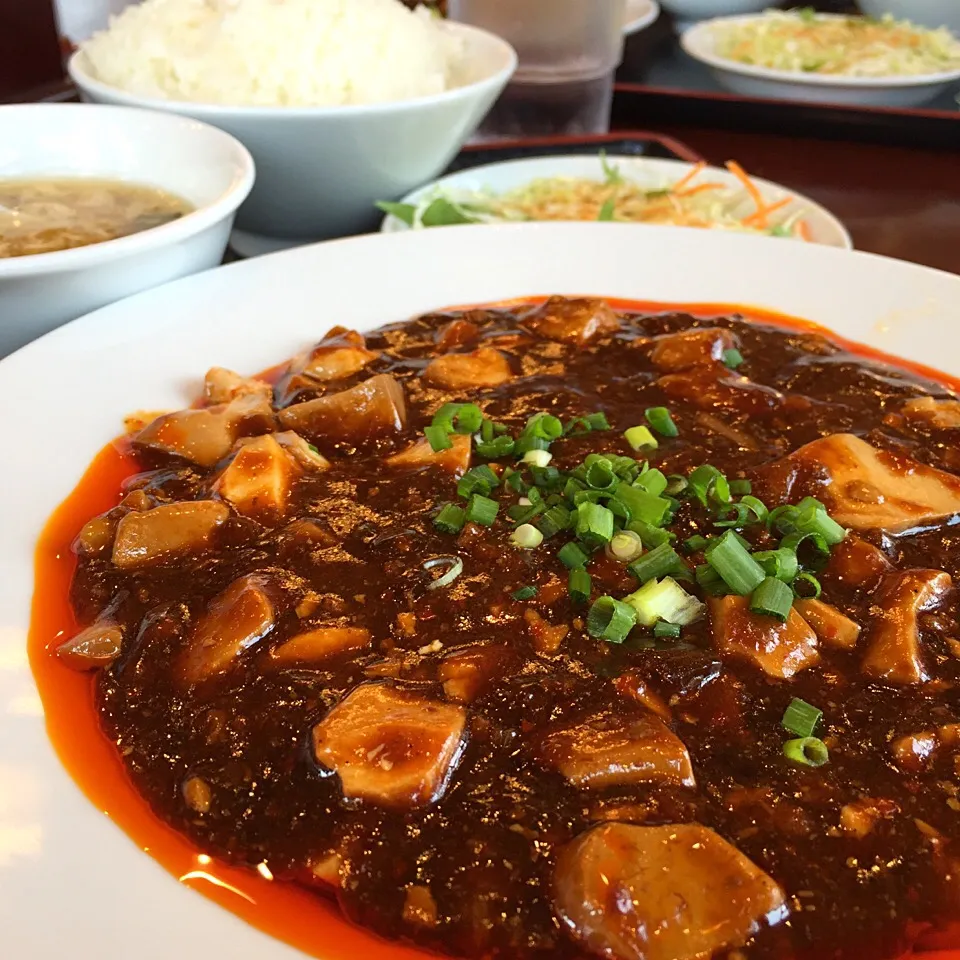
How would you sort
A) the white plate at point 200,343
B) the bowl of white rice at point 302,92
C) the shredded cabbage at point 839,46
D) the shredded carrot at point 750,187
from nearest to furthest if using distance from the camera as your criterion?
1. the white plate at point 200,343
2. the bowl of white rice at point 302,92
3. the shredded carrot at point 750,187
4. the shredded cabbage at point 839,46

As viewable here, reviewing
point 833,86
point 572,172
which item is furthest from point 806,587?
point 833,86

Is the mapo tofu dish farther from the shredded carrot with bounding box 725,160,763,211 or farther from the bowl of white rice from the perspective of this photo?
the shredded carrot with bounding box 725,160,763,211

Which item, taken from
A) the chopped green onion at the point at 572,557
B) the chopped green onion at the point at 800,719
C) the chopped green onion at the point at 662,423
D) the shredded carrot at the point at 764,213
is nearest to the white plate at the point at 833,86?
the shredded carrot at the point at 764,213

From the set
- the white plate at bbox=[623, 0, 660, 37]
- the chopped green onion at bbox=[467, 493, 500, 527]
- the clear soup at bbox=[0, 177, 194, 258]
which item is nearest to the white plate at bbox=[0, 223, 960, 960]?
the clear soup at bbox=[0, 177, 194, 258]

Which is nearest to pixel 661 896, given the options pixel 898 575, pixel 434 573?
pixel 434 573

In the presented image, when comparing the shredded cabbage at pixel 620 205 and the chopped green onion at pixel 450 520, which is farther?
the shredded cabbage at pixel 620 205

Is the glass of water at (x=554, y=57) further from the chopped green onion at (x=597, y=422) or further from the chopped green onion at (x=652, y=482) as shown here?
the chopped green onion at (x=652, y=482)
